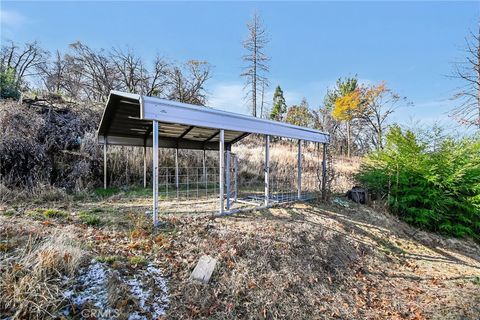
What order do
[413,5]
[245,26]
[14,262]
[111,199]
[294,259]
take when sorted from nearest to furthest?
[14,262]
[294,259]
[111,199]
[413,5]
[245,26]

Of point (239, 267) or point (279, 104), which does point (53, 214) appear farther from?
point (279, 104)

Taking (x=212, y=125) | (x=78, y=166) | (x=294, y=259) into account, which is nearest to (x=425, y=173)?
(x=294, y=259)

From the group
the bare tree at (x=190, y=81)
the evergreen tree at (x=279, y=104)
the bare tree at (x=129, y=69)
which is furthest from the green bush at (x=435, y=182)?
the evergreen tree at (x=279, y=104)

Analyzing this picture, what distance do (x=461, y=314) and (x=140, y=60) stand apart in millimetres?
18727

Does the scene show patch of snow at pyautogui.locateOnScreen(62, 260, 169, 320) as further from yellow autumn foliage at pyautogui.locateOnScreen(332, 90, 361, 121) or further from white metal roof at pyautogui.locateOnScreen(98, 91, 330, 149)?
yellow autumn foliage at pyautogui.locateOnScreen(332, 90, 361, 121)

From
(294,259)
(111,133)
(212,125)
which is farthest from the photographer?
(111,133)

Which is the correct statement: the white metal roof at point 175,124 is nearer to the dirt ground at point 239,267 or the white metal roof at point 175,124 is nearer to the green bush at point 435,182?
the dirt ground at point 239,267

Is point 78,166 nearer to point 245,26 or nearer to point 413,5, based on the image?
point 413,5

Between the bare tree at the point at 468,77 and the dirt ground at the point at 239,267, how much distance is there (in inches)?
345

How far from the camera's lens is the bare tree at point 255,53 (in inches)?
699

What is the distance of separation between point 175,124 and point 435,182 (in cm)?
751

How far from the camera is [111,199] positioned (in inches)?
250

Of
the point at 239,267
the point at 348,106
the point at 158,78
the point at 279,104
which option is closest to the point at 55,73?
the point at 158,78

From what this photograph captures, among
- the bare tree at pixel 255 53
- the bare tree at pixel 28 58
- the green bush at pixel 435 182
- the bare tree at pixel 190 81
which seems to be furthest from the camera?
the bare tree at pixel 255 53
